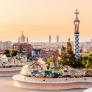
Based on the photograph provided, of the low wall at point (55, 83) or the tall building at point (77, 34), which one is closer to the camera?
the low wall at point (55, 83)

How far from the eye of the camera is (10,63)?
14797 mm

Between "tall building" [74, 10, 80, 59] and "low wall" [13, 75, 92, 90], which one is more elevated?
"tall building" [74, 10, 80, 59]

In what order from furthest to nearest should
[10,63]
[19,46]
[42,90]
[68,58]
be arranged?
[19,46] < [10,63] < [68,58] < [42,90]

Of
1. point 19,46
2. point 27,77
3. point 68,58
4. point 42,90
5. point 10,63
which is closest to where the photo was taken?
point 42,90

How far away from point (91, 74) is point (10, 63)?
4929 millimetres

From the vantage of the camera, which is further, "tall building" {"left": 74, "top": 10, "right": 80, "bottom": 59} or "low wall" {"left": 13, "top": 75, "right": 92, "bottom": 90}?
"tall building" {"left": 74, "top": 10, "right": 80, "bottom": 59}

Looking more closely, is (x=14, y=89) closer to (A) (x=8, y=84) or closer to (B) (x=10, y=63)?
(A) (x=8, y=84)

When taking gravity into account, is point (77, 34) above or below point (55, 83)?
above

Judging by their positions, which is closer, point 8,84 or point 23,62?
point 8,84

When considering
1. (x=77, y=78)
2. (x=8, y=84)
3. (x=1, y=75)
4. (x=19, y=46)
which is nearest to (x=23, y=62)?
(x=1, y=75)

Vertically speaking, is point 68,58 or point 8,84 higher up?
point 68,58

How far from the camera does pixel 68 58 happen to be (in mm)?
13016

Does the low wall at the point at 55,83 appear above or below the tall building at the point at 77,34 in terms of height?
below

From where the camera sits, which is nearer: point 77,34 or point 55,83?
point 55,83
